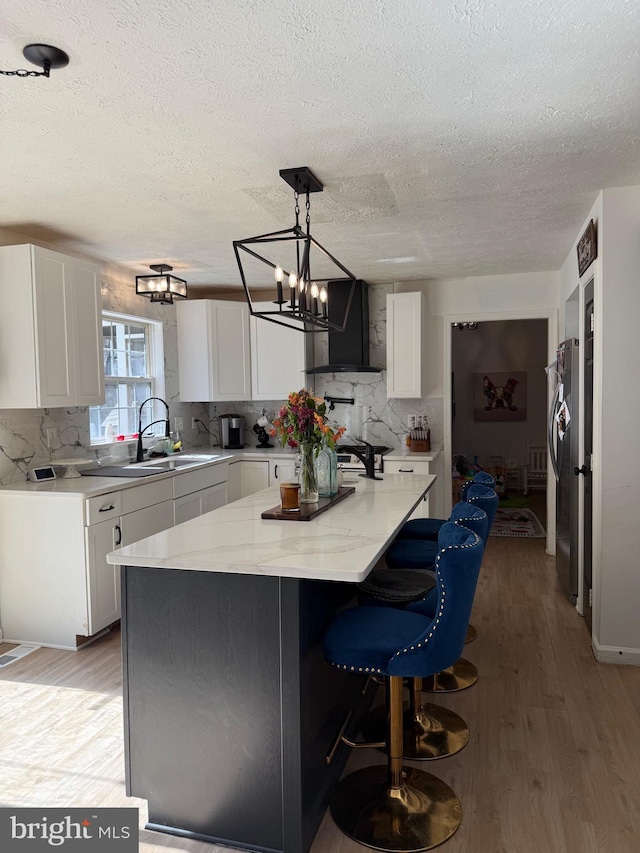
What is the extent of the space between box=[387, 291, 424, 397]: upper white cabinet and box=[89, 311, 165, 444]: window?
2.05 metres

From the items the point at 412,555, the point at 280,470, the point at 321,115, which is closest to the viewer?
the point at 321,115

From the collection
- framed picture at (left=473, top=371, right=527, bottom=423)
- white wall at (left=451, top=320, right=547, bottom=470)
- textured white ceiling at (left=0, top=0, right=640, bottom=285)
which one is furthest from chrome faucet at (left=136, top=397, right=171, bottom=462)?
framed picture at (left=473, top=371, right=527, bottom=423)

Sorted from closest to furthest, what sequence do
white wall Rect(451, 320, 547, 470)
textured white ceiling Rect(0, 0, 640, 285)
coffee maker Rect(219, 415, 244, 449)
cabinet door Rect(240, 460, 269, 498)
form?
textured white ceiling Rect(0, 0, 640, 285) < cabinet door Rect(240, 460, 269, 498) < coffee maker Rect(219, 415, 244, 449) < white wall Rect(451, 320, 547, 470)

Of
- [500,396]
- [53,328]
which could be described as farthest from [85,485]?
[500,396]

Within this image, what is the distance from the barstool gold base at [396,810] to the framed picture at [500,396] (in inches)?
270

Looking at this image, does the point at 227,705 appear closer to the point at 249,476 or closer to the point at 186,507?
the point at 186,507

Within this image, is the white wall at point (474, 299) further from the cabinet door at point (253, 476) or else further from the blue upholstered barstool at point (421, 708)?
the blue upholstered barstool at point (421, 708)

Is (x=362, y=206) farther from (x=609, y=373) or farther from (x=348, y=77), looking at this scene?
(x=609, y=373)

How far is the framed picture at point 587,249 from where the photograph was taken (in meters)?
3.16

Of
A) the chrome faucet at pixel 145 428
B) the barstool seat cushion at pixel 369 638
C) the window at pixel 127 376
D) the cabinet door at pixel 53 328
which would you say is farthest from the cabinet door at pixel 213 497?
the barstool seat cushion at pixel 369 638

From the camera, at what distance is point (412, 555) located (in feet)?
9.50

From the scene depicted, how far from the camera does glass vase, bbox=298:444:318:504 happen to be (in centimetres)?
268

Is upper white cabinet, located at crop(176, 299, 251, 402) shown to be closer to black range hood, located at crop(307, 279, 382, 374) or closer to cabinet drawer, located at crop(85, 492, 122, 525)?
black range hood, located at crop(307, 279, 382, 374)

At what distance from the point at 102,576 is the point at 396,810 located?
2168 mm
